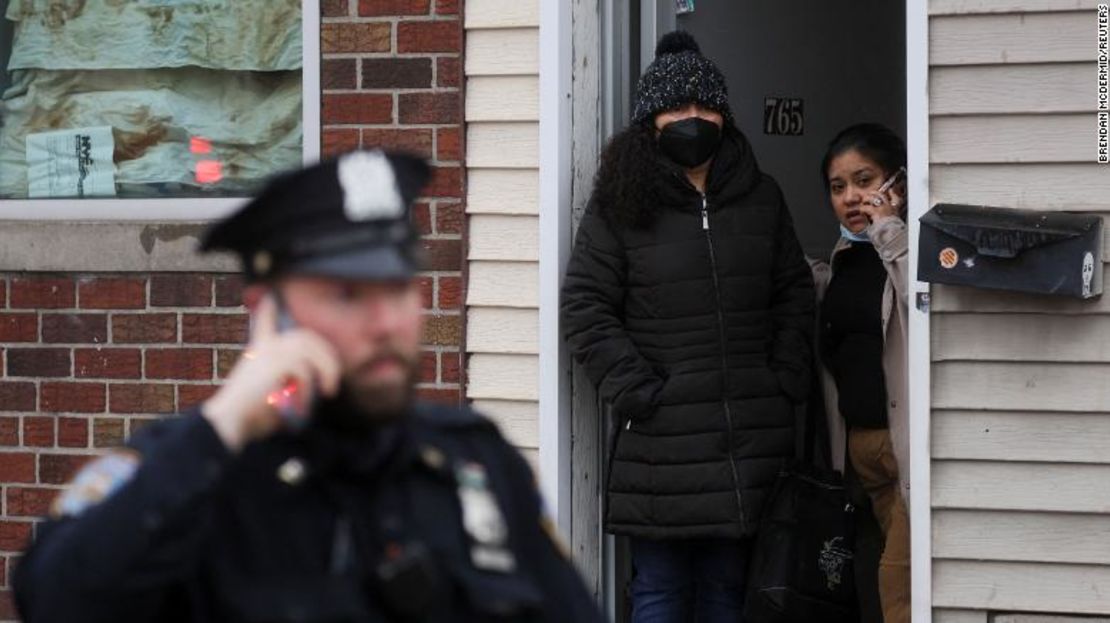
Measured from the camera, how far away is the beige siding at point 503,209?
542 cm

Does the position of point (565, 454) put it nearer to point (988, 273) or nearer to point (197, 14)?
point (988, 273)

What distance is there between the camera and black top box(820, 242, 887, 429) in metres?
5.32

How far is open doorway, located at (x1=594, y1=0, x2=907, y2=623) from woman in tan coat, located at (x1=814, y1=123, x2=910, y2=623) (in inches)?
35.0

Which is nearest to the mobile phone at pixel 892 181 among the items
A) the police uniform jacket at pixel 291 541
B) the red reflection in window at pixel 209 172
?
the red reflection in window at pixel 209 172

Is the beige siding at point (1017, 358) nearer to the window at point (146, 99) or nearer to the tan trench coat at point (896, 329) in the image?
the tan trench coat at point (896, 329)

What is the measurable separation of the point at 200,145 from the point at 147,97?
237mm

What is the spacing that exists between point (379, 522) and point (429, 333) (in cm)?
321

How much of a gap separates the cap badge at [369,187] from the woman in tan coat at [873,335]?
9.99 feet

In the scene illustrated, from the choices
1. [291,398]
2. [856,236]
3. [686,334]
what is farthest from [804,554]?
[291,398]

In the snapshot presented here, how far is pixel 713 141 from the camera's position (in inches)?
210

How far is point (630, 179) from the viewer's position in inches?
208

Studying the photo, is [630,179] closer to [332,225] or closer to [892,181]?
[892,181]

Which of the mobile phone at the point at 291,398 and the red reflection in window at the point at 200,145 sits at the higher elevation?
the red reflection in window at the point at 200,145

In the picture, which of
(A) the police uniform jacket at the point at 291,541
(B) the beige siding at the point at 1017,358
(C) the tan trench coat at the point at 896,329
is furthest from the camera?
(C) the tan trench coat at the point at 896,329
